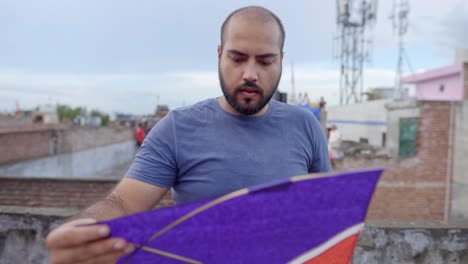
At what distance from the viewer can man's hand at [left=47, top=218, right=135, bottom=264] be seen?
3.29ft

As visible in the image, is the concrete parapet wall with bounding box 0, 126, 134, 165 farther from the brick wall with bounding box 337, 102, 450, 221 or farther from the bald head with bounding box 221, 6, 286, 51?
the bald head with bounding box 221, 6, 286, 51

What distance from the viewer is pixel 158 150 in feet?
4.87

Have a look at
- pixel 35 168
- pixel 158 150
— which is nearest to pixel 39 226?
pixel 158 150

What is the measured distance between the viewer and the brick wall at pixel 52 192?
7609 mm

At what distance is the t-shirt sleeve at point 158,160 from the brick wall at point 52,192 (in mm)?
6437

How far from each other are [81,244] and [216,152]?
59 cm

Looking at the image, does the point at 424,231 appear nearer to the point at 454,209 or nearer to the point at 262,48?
the point at 262,48

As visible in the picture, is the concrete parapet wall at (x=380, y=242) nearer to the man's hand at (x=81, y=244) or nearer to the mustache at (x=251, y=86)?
the mustache at (x=251, y=86)

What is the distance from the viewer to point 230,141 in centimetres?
151

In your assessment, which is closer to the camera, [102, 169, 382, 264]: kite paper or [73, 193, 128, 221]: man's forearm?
[102, 169, 382, 264]: kite paper

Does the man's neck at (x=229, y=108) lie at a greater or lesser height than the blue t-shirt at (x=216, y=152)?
greater

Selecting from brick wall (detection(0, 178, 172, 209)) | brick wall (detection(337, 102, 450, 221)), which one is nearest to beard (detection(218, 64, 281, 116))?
brick wall (detection(0, 178, 172, 209))

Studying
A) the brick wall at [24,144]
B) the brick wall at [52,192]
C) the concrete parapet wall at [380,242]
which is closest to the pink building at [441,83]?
the brick wall at [52,192]

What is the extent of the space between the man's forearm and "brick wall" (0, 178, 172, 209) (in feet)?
21.5
